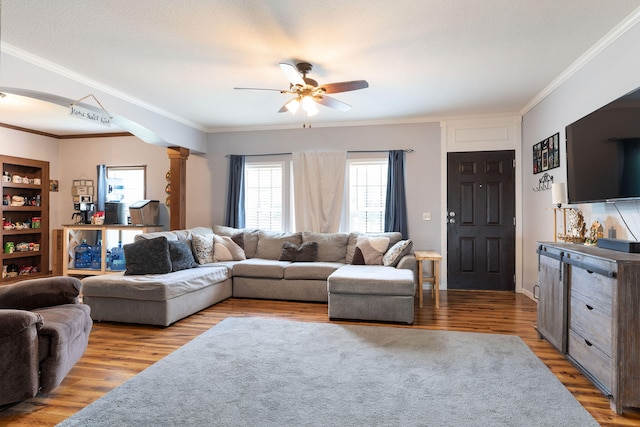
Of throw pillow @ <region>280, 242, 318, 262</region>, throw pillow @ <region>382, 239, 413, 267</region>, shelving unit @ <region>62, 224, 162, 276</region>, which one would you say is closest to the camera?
throw pillow @ <region>382, 239, 413, 267</region>

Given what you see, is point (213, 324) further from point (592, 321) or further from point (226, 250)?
point (592, 321)

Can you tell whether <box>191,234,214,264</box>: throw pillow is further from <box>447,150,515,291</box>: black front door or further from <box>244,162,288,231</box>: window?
<box>447,150,515,291</box>: black front door

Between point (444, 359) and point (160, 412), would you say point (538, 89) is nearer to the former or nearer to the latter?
point (444, 359)

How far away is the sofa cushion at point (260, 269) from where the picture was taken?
4.73m

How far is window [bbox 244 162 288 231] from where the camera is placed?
601cm

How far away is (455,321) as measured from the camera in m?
3.77

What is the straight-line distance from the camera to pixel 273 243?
214 inches

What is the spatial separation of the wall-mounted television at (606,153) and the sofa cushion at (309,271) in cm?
275

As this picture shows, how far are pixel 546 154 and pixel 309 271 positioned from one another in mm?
3304

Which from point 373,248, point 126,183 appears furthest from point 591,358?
point 126,183

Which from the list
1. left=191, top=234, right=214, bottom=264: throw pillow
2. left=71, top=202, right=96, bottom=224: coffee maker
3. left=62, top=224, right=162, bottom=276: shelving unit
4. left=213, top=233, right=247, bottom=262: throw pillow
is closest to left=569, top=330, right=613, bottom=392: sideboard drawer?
left=213, top=233, right=247, bottom=262: throw pillow

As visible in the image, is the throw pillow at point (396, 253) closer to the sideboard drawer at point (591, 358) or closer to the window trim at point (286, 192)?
the window trim at point (286, 192)

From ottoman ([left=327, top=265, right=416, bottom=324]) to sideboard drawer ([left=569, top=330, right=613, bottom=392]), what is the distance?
1435mm

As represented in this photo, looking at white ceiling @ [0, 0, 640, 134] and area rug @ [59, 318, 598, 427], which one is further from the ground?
white ceiling @ [0, 0, 640, 134]
